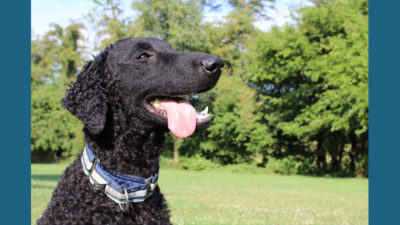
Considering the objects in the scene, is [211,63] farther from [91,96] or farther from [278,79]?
[278,79]

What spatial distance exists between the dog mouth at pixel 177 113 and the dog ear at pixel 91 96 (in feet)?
1.19

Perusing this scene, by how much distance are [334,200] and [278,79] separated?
14.5 meters

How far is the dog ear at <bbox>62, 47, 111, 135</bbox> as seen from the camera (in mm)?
2824

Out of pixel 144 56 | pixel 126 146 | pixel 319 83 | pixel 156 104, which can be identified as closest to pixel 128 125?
pixel 126 146

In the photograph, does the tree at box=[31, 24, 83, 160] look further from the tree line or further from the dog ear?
the dog ear

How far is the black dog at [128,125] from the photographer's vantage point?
9.22ft

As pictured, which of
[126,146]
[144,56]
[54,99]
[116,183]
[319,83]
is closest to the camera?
[116,183]

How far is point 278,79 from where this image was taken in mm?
25641

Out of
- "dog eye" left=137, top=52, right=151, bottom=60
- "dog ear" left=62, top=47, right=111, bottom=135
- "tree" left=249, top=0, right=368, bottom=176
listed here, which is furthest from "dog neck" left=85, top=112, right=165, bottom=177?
"tree" left=249, top=0, right=368, bottom=176

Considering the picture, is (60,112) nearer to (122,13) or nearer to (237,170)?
(122,13)

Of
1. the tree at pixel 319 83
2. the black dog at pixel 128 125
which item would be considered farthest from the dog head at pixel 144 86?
the tree at pixel 319 83

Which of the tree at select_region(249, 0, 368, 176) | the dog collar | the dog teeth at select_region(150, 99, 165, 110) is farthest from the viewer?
the tree at select_region(249, 0, 368, 176)

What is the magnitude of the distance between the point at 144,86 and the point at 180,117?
1.24 ft

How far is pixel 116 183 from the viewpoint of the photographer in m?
2.82
